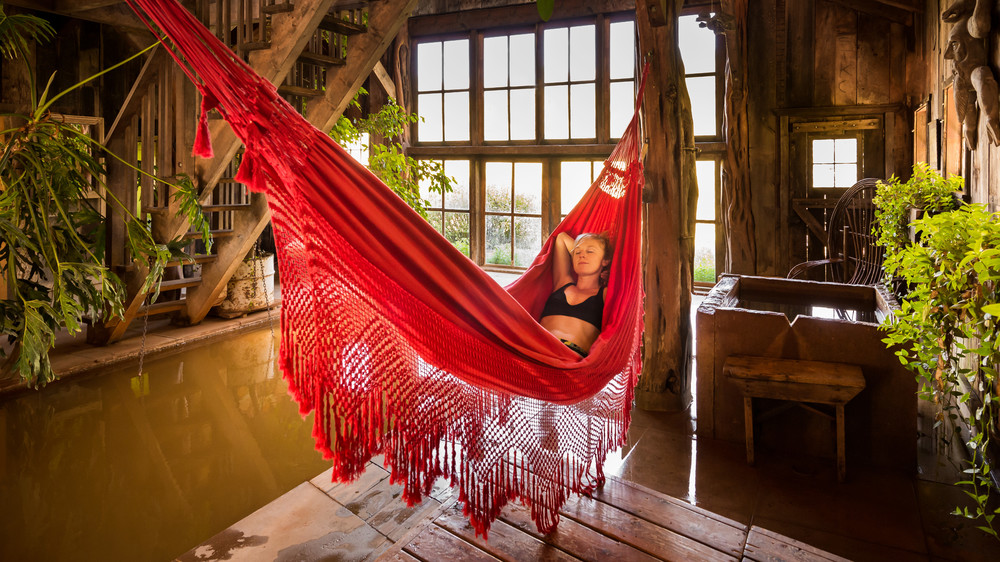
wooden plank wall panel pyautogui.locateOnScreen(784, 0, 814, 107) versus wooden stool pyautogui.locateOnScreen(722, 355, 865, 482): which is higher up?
wooden plank wall panel pyautogui.locateOnScreen(784, 0, 814, 107)

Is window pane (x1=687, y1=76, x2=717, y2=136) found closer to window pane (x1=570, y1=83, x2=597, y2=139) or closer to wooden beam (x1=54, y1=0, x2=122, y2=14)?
window pane (x1=570, y1=83, x2=597, y2=139)

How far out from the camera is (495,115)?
251 inches

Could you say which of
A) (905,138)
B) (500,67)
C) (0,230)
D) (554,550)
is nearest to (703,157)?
(905,138)

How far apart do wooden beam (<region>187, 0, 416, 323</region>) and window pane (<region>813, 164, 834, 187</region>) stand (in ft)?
11.7

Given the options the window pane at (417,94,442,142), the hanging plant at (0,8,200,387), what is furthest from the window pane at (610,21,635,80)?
the hanging plant at (0,8,200,387)

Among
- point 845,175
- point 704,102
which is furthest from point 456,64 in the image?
point 845,175

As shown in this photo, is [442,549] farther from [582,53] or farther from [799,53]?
[582,53]

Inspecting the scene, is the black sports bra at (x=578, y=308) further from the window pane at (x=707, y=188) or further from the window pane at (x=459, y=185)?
the window pane at (x=459, y=185)

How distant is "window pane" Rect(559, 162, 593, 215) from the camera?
239 inches

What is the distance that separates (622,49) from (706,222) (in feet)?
5.67

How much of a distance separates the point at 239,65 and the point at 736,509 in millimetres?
1814

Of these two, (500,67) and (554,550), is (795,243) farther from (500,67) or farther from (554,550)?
(554,550)

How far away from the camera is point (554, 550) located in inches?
62.4

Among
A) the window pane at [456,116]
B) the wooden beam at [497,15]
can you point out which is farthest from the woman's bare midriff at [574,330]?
the window pane at [456,116]
